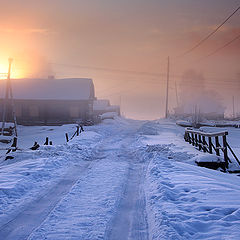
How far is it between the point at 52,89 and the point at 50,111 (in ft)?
13.8

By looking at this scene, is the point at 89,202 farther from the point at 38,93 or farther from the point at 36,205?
the point at 38,93

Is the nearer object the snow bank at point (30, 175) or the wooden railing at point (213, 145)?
the snow bank at point (30, 175)

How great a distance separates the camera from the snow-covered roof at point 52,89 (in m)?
37.4

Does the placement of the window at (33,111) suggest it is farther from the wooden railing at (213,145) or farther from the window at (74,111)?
the wooden railing at (213,145)

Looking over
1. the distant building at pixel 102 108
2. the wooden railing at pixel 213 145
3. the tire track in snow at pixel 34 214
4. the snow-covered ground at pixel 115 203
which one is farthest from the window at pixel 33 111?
the tire track in snow at pixel 34 214

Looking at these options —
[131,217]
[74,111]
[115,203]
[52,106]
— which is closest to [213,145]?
[115,203]

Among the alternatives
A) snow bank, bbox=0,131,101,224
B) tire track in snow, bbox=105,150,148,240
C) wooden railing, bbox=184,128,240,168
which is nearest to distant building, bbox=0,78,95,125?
wooden railing, bbox=184,128,240,168

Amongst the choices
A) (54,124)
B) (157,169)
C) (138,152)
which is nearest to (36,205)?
(157,169)

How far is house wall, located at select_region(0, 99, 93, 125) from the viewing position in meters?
36.8

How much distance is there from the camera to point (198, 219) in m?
4.58

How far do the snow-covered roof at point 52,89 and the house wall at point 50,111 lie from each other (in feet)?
2.54

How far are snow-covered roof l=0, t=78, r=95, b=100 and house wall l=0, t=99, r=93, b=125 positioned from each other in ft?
2.54

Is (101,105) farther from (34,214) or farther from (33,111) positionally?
(34,214)

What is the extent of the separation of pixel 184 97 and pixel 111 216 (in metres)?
81.5
